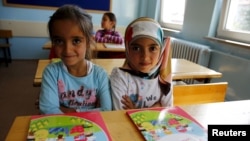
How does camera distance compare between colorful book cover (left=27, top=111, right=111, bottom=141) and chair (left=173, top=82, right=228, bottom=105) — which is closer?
colorful book cover (left=27, top=111, right=111, bottom=141)

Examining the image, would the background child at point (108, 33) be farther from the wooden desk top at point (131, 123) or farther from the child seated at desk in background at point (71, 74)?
the wooden desk top at point (131, 123)

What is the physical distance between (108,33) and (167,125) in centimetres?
237

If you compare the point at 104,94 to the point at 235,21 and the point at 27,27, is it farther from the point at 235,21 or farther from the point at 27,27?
the point at 27,27

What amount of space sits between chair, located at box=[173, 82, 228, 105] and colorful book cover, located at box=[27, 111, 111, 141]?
61 cm

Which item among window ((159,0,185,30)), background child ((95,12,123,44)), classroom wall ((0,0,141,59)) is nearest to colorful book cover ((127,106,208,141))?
background child ((95,12,123,44))

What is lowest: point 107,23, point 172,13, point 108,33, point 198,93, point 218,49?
point 198,93

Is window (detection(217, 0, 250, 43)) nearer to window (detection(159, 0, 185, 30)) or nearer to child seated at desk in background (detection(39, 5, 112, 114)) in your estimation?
window (detection(159, 0, 185, 30))

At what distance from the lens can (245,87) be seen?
7.14ft

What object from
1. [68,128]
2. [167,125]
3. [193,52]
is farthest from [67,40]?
[193,52]

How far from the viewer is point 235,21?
251 cm

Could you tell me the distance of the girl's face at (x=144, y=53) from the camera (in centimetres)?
90

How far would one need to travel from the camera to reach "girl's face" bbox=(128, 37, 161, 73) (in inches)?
35.3

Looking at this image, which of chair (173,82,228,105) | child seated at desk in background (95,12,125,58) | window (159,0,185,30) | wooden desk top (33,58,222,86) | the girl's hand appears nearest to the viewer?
the girl's hand

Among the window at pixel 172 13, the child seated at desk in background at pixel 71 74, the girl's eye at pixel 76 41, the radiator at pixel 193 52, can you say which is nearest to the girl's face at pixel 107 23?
the radiator at pixel 193 52
